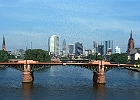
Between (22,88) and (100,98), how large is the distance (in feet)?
81.0

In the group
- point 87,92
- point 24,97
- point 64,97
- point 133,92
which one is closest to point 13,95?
point 24,97

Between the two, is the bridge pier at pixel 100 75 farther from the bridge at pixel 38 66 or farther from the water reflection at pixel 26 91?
Result: the water reflection at pixel 26 91

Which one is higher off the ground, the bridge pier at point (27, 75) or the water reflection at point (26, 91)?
the bridge pier at point (27, 75)

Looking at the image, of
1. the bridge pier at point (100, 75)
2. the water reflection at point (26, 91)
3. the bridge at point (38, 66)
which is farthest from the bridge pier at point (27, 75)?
the bridge pier at point (100, 75)

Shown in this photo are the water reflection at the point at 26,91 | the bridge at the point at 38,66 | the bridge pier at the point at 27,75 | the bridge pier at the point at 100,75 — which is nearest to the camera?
the water reflection at the point at 26,91

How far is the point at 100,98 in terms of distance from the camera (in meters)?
74.6

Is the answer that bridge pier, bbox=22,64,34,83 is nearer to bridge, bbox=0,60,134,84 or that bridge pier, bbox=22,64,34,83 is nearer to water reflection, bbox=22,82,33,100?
bridge, bbox=0,60,134,84

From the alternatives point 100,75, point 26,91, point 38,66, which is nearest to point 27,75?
point 38,66

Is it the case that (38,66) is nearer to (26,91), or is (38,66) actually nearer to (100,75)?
(100,75)

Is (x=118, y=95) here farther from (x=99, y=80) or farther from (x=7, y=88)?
(x=7, y=88)

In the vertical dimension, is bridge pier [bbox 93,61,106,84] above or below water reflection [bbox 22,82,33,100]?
above

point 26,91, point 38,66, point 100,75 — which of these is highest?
point 38,66

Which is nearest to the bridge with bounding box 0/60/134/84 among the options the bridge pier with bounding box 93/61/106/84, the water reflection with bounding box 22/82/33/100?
the bridge pier with bounding box 93/61/106/84

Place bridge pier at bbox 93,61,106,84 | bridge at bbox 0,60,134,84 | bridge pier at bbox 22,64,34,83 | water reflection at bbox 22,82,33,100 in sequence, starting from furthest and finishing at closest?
bridge at bbox 0,60,134,84 < bridge pier at bbox 93,61,106,84 < bridge pier at bbox 22,64,34,83 < water reflection at bbox 22,82,33,100
